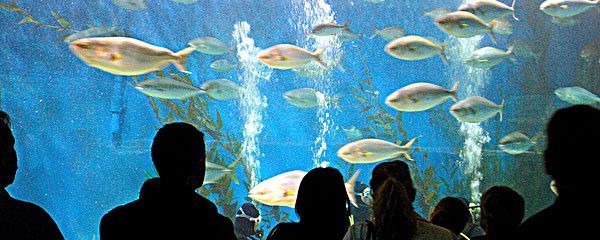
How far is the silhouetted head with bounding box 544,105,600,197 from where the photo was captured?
1433 mm

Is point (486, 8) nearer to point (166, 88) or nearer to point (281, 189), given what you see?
point (281, 189)

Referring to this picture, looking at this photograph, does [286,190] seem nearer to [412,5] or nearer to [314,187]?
[314,187]

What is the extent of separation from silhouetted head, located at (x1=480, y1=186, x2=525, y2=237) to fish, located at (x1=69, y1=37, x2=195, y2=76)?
8.71 feet

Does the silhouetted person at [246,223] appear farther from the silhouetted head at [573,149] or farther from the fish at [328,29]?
the fish at [328,29]

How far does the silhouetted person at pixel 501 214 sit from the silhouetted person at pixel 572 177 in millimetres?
836

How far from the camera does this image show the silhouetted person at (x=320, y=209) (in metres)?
1.91

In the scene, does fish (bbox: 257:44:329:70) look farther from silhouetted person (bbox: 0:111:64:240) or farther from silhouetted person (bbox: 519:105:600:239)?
silhouetted person (bbox: 519:105:600:239)

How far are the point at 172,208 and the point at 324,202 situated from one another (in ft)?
2.00

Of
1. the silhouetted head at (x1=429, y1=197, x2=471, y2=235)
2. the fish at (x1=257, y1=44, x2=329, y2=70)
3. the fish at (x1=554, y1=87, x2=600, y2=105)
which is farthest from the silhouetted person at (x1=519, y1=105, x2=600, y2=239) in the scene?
the fish at (x1=554, y1=87, x2=600, y2=105)

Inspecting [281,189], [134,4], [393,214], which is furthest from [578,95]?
[134,4]

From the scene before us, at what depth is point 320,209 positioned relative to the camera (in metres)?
1.91

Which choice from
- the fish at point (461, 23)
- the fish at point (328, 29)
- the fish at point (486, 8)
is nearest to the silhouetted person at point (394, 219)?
the fish at point (461, 23)

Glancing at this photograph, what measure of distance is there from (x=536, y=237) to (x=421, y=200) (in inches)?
322

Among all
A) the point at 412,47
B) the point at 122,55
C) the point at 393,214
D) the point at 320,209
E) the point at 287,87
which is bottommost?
the point at 287,87
